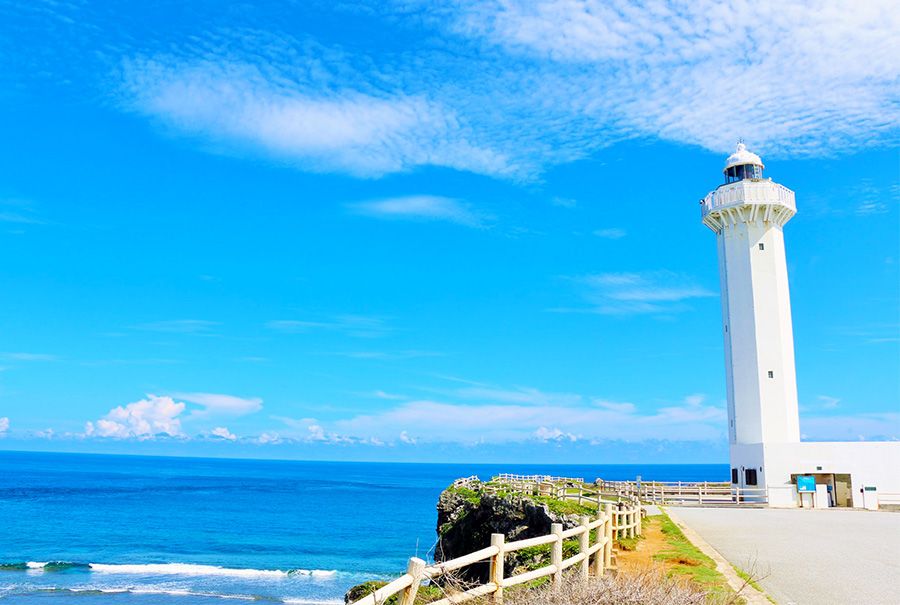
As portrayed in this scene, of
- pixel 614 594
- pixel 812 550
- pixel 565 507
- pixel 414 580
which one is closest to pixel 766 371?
pixel 565 507

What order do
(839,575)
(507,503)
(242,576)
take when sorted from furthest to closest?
(242,576)
(507,503)
(839,575)

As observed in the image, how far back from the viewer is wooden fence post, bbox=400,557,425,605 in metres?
6.14

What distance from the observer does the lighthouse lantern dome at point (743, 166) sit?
3744 centimetres

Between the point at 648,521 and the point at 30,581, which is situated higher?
the point at 648,521

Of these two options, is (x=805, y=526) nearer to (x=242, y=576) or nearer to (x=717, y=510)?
(x=717, y=510)

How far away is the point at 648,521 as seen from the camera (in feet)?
68.7

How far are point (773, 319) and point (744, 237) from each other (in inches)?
180

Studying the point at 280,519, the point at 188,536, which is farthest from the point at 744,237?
the point at 280,519

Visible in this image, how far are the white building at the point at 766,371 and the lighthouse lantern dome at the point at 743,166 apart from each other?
5 centimetres

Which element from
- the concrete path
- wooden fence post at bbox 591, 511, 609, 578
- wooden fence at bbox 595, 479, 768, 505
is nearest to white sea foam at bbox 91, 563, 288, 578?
wooden fence at bbox 595, 479, 768, 505

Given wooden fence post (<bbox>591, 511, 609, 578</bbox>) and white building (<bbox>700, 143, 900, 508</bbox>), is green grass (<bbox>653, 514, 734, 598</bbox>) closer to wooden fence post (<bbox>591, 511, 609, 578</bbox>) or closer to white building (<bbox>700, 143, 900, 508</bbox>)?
wooden fence post (<bbox>591, 511, 609, 578</bbox>)

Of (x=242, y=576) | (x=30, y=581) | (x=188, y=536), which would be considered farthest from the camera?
(x=188, y=536)

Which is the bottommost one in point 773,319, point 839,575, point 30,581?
point 30,581

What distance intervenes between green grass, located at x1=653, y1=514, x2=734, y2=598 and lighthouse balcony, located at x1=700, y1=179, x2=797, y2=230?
22976 millimetres
